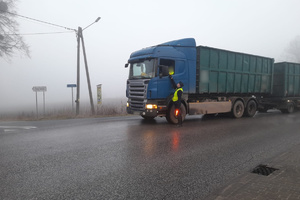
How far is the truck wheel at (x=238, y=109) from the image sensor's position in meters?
11.8

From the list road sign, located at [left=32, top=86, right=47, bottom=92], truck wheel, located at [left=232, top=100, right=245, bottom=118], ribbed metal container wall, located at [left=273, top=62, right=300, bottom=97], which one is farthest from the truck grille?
ribbed metal container wall, located at [left=273, top=62, right=300, bottom=97]

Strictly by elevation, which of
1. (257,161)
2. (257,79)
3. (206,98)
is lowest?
(257,161)

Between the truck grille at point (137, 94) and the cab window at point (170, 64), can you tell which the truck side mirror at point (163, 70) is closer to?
the cab window at point (170, 64)

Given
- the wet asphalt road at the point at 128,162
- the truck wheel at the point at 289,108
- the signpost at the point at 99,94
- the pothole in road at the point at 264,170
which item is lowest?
the wet asphalt road at the point at 128,162

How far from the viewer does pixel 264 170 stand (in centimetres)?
412

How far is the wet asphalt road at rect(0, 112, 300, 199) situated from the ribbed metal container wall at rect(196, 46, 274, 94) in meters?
3.75

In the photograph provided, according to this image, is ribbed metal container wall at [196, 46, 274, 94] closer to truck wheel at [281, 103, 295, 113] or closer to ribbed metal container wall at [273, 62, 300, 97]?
ribbed metal container wall at [273, 62, 300, 97]

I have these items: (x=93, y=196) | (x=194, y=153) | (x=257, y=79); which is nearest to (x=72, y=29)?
(x=257, y=79)

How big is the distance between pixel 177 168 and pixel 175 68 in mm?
5844

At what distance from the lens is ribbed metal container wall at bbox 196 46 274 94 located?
10461 mm

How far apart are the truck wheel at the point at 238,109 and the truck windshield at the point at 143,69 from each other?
5146 mm

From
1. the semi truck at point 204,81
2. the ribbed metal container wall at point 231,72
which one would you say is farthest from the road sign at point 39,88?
the ribbed metal container wall at point 231,72

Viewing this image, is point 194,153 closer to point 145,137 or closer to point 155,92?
point 145,137

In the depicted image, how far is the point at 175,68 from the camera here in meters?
9.51
